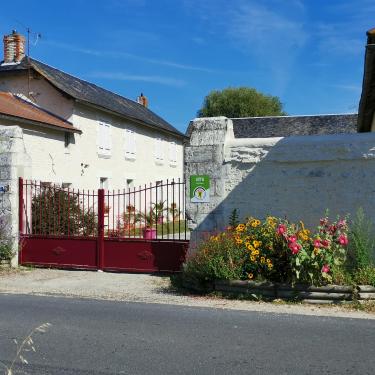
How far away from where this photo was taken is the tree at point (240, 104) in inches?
2105

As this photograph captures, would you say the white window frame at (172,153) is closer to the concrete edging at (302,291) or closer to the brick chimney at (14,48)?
the brick chimney at (14,48)

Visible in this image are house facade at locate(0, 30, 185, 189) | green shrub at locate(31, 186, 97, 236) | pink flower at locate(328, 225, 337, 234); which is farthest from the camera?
house facade at locate(0, 30, 185, 189)

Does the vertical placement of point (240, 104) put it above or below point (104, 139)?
above

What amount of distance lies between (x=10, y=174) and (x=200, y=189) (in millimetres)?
4415

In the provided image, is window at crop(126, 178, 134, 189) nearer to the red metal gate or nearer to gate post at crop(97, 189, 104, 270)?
the red metal gate

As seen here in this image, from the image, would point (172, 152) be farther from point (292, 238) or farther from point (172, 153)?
point (292, 238)

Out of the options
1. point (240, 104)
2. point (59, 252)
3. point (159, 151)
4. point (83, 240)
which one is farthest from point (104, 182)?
point (240, 104)

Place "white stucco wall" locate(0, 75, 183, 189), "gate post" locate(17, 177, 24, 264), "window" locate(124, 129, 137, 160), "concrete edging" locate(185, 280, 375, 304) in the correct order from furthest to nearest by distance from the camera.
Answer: "window" locate(124, 129, 137, 160)
"white stucco wall" locate(0, 75, 183, 189)
"gate post" locate(17, 177, 24, 264)
"concrete edging" locate(185, 280, 375, 304)

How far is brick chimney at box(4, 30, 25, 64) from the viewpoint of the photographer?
22625 mm

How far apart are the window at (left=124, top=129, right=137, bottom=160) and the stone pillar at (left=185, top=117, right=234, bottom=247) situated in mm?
15003

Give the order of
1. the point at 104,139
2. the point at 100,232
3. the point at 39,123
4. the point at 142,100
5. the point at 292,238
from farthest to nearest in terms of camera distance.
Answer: the point at 142,100
the point at 104,139
the point at 39,123
the point at 100,232
the point at 292,238

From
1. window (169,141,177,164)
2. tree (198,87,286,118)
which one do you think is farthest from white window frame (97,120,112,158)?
tree (198,87,286,118)

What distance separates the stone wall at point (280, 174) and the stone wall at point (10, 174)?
4048 millimetres

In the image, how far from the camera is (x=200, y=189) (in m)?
10.4
